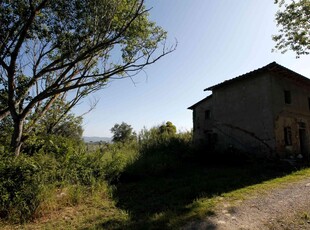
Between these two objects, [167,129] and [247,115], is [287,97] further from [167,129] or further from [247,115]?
[167,129]

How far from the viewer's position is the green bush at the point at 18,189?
5520 millimetres

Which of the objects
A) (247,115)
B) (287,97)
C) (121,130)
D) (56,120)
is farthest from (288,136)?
(121,130)

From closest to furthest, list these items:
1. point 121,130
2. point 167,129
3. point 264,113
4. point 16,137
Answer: point 16,137 < point 264,113 < point 167,129 < point 121,130

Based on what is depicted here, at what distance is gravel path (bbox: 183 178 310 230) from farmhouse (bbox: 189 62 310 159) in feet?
22.2

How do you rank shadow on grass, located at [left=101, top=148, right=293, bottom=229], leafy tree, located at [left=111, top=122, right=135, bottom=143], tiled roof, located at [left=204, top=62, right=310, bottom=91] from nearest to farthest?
shadow on grass, located at [left=101, top=148, right=293, bottom=229] < tiled roof, located at [left=204, top=62, right=310, bottom=91] < leafy tree, located at [left=111, top=122, right=135, bottom=143]

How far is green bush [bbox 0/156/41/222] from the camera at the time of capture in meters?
5.52

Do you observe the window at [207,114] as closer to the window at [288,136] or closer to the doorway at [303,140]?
the window at [288,136]

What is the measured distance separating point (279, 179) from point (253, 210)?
4174 millimetres

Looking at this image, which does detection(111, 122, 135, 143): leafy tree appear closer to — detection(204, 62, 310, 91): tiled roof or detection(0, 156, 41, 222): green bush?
detection(204, 62, 310, 91): tiled roof

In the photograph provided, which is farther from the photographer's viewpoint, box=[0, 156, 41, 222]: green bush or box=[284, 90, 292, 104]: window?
box=[284, 90, 292, 104]: window

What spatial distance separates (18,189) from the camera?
5754mm

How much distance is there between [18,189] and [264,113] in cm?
1254

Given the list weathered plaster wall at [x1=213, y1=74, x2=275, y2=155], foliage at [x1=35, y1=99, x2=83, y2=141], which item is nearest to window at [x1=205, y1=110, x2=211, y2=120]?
weathered plaster wall at [x1=213, y1=74, x2=275, y2=155]

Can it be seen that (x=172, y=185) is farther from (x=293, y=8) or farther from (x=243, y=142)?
(x=293, y=8)
